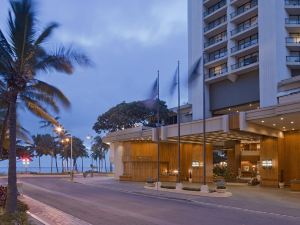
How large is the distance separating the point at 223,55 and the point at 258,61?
27.3 ft

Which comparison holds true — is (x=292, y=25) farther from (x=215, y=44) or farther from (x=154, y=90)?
(x=154, y=90)

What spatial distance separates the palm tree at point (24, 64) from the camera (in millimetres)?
17609

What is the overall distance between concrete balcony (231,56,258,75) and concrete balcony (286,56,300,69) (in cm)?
420

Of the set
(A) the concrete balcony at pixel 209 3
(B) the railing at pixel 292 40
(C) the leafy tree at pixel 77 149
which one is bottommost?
(C) the leafy tree at pixel 77 149

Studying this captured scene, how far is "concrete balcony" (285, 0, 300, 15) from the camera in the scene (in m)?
58.1

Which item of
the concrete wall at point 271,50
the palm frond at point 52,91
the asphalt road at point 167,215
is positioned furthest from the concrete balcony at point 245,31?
the palm frond at point 52,91

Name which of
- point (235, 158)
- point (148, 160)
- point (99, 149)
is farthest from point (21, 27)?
point (99, 149)

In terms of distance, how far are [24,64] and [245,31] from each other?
4736cm

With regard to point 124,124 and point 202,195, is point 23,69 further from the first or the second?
point 124,124

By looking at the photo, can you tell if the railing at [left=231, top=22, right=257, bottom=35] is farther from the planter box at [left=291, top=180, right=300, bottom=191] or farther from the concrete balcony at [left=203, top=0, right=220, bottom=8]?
the planter box at [left=291, top=180, right=300, bottom=191]

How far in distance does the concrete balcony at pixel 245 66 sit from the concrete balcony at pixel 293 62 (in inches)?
165

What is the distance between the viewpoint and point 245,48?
61.5m

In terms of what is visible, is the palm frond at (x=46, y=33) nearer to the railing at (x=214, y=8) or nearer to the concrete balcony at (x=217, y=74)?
the concrete balcony at (x=217, y=74)

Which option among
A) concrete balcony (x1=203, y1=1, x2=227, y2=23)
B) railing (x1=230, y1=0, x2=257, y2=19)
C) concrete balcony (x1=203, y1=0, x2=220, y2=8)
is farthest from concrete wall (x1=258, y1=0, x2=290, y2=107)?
concrete balcony (x1=203, y1=0, x2=220, y2=8)
